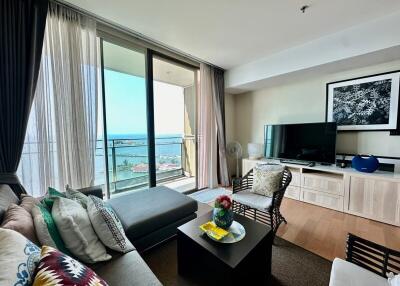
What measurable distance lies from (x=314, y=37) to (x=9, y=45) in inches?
139

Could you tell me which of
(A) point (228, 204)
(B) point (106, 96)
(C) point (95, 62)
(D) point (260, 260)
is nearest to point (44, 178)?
(B) point (106, 96)

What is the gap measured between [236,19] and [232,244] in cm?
239

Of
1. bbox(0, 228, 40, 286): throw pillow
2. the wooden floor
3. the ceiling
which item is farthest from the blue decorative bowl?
bbox(0, 228, 40, 286): throw pillow

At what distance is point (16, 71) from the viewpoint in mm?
1668

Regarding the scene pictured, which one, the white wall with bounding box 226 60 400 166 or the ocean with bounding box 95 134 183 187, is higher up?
the white wall with bounding box 226 60 400 166

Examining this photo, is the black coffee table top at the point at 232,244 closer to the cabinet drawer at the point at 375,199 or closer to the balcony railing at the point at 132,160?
the balcony railing at the point at 132,160

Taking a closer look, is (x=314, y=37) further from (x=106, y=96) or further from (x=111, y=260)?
(x=111, y=260)

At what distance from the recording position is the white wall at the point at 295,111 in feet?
8.80

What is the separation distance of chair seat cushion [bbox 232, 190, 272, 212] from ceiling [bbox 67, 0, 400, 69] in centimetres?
215

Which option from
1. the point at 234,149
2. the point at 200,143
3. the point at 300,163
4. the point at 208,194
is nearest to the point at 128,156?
the point at 200,143

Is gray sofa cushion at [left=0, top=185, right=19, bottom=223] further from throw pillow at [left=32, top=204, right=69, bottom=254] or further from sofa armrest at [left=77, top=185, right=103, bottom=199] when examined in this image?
sofa armrest at [left=77, top=185, right=103, bottom=199]

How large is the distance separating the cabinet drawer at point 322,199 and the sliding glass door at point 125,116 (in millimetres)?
2709

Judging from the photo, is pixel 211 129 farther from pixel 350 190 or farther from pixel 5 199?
pixel 5 199

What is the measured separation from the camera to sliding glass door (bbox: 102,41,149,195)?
2.66m
